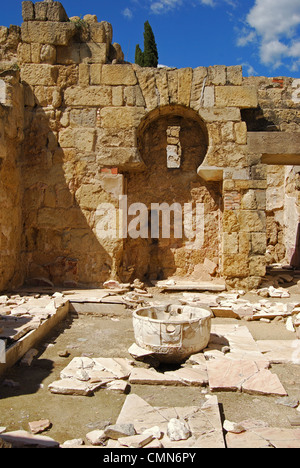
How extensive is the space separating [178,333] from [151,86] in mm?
4740

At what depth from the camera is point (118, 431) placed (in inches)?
103

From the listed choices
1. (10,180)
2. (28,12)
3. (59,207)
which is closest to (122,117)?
(59,207)

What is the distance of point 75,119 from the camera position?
A: 7.14 metres

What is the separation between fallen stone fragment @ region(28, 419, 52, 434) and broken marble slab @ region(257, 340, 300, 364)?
235 cm

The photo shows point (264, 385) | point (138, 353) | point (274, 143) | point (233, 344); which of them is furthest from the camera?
point (274, 143)

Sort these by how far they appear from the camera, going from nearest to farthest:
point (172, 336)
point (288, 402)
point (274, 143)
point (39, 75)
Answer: point (288, 402) < point (172, 336) < point (274, 143) < point (39, 75)

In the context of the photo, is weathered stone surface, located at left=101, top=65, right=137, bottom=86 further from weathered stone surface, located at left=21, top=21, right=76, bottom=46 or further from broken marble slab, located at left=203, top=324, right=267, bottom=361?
broken marble slab, located at left=203, top=324, right=267, bottom=361

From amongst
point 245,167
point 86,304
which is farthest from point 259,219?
point 86,304

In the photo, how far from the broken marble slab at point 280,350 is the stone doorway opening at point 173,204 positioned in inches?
121

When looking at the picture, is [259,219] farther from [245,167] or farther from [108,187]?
[108,187]

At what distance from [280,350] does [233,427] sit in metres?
1.90

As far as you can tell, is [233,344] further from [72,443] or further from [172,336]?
[72,443]

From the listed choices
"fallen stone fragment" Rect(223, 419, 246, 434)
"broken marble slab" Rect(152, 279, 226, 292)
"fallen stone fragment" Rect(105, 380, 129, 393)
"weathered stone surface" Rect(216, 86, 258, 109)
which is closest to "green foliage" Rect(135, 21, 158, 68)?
"weathered stone surface" Rect(216, 86, 258, 109)

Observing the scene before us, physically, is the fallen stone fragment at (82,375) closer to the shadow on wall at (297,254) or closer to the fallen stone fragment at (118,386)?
the fallen stone fragment at (118,386)
